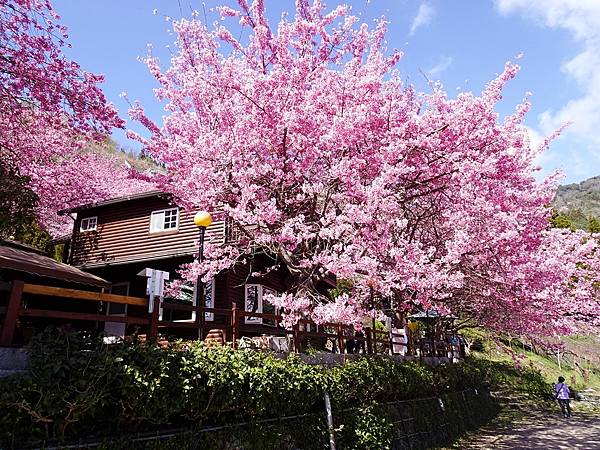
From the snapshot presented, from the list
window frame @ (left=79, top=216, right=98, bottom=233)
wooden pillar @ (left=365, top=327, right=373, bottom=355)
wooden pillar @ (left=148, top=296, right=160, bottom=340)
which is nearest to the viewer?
wooden pillar @ (left=148, top=296, right=160, bottom=340)

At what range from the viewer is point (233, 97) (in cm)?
1048

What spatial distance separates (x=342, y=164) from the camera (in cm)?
938

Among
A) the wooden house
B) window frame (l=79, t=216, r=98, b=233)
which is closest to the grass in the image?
the wooden house

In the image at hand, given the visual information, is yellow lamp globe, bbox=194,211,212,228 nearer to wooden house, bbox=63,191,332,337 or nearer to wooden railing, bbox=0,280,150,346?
wooden railing, bbox=0,280,150,346

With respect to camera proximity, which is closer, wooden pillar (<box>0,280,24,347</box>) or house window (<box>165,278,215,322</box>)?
wooden pillar (<box>0,280,24,347</box>)

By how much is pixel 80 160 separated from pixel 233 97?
764cm

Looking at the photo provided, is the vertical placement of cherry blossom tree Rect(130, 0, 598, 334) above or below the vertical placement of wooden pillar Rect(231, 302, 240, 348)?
above

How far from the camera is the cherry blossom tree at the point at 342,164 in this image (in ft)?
30.5

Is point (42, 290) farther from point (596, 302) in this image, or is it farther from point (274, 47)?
point (596, 302)

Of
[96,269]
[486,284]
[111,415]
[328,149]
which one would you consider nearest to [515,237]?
[486,284]

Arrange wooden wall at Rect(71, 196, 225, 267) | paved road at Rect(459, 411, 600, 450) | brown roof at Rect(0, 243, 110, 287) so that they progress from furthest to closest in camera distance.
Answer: wooden wall at Rect(71, 196, 225, 267), paved road at Rect(459, 411, 600, 450), brown roof at Rect(0, 243, 110, 287)

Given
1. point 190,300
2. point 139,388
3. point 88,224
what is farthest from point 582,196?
point 139,388

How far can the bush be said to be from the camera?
467 centimetres

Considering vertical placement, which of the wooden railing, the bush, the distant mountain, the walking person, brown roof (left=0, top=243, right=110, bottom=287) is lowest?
the walking person
